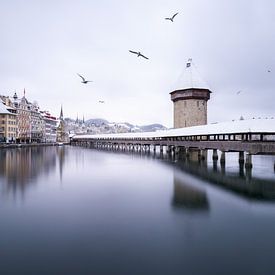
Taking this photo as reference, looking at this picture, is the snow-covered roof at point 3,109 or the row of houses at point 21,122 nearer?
the snow-covered roof at point 3,109

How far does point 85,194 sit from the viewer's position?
39.9ft

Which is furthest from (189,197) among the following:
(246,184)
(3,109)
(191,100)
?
(3,109)

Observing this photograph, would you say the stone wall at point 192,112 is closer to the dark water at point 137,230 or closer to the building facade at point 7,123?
the dark water at point 137,230

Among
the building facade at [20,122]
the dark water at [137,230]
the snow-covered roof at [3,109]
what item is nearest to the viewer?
the dark water at [137,230]

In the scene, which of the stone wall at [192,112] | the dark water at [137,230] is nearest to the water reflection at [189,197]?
the dark water at [137,230]

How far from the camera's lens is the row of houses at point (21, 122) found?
54.5 meters

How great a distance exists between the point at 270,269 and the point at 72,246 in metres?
4.25

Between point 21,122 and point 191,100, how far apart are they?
138ft

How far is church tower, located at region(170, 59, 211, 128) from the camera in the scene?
3922 cm

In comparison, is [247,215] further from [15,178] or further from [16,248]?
[15,178]

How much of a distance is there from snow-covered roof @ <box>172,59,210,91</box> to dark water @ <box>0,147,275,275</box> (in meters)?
28.3

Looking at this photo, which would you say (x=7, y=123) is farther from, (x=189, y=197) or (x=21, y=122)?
(x=189, y=197)

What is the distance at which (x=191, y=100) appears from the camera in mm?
39406

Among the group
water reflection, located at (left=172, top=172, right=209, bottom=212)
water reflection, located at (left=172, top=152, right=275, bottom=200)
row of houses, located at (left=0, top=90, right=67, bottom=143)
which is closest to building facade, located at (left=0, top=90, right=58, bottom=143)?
row of houses, located at (left=0, top=90, right=67, bottom=143)
